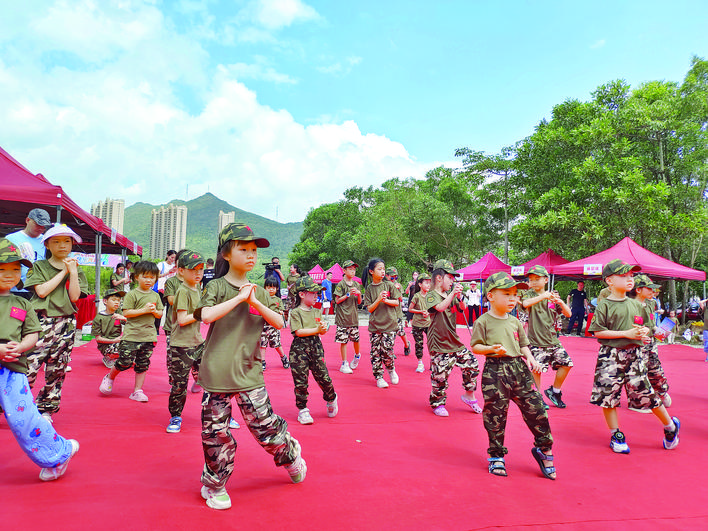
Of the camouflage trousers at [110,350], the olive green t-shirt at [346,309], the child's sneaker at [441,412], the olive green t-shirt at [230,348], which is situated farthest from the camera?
the olive green t-shirt at [346,309]

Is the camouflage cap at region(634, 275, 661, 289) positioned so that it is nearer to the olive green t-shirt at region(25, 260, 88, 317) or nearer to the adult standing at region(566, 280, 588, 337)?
the olive green t-shirt at region(25, 260, 88, 317)

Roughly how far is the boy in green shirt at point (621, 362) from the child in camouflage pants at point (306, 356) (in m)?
2.62

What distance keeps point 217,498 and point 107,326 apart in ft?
17.2

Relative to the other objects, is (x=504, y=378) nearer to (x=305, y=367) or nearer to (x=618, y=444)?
(x=618, y=444)

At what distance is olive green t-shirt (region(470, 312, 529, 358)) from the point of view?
3713mm

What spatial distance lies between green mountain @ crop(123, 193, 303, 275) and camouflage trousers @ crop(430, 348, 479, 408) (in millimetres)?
91876

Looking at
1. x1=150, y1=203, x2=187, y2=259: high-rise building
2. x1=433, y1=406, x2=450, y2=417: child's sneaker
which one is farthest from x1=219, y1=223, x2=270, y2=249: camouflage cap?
x1=150, y1=203, x2=187, y2=259: high-rise building

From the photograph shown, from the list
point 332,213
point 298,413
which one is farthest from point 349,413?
point 332,213

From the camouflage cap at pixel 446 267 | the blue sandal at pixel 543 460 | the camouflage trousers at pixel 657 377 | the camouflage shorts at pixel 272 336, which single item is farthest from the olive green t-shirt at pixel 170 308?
the camouflage trousers at pixel 657 377

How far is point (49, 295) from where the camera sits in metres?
Answer: 4.15

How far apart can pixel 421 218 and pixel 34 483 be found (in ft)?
79.4

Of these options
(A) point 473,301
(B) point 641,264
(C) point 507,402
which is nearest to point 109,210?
(A) point 473,301

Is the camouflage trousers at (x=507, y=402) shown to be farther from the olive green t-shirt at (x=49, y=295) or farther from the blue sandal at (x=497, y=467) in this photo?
the olive green t-shirt at (x=49, y=295)

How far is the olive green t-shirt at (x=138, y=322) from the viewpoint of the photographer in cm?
532
